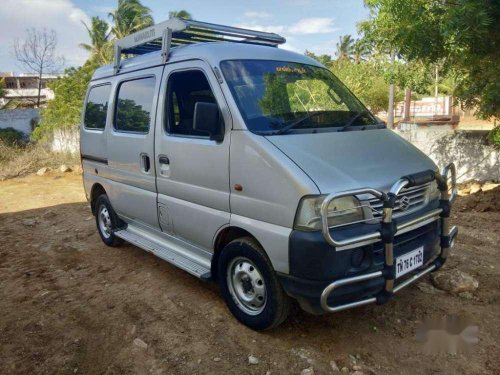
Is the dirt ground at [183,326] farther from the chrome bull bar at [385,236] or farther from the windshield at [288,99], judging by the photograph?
the windshield at [288,99]

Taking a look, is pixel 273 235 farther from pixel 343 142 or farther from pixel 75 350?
pixel 75 350

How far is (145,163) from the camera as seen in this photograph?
405 cm

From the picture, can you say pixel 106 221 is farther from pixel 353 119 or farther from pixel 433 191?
pixel 433 191

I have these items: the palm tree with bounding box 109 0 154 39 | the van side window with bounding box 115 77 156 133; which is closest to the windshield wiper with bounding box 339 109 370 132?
the van side window with bounding box 115 77 156 133

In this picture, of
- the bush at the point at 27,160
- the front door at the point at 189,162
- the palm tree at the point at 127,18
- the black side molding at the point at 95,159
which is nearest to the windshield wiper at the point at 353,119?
the front door at the point at 189,162

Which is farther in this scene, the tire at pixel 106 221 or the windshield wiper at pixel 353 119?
the tire at pixel 106 221

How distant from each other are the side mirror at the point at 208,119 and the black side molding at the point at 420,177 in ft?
4.58

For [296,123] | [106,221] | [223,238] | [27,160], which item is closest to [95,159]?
[106,221]

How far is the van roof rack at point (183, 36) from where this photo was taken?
3.75 meters

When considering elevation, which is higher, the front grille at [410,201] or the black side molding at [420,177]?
the black side molding at [420,177]

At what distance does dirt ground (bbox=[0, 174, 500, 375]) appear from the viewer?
280 centimetres

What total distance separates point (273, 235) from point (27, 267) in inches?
142

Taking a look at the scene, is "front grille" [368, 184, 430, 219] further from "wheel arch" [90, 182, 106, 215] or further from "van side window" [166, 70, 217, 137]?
"wheel arch" [90, 182, 106, 215]

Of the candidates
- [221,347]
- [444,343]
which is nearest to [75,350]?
→ [221,347]
